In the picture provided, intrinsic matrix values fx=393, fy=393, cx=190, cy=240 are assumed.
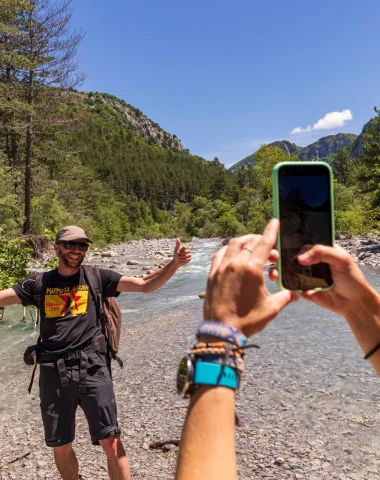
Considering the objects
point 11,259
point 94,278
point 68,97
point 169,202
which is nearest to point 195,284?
point 11,259

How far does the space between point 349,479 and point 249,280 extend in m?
3.56

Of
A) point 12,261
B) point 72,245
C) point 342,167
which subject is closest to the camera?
point 72,245

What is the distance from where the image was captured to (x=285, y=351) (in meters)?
7.49

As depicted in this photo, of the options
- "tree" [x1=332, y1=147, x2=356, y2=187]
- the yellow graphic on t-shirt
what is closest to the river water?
the yellow graphic on t-shirt

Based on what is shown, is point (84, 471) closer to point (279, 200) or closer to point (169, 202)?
point (279, 200)

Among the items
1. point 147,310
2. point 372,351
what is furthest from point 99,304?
point 147,310

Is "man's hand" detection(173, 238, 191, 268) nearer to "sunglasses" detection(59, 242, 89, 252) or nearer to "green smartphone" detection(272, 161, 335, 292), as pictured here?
"sunglasses" detection(59, 242, 89, 252)

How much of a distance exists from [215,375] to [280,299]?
33 cm

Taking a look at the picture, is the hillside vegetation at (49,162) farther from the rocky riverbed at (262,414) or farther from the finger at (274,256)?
the finger at (274,256)

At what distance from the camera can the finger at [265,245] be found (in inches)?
43.0

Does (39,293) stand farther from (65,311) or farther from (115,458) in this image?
(115,458)

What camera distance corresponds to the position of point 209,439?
3.12ft

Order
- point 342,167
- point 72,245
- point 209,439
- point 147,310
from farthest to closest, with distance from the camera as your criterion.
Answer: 1. point 342,167
2. point 147,310
3. point 72,245
4. point 209,439

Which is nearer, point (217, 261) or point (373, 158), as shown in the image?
point (217, 261)
